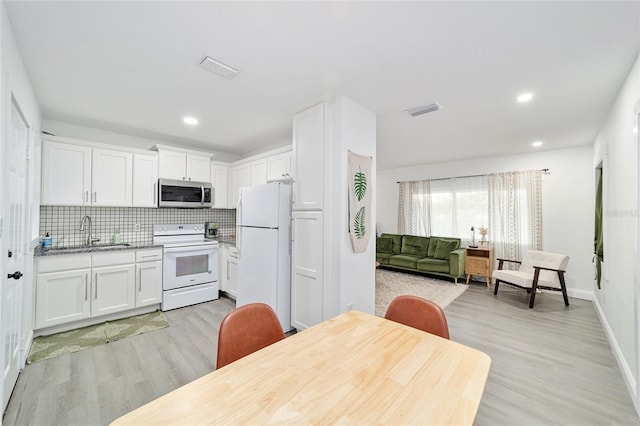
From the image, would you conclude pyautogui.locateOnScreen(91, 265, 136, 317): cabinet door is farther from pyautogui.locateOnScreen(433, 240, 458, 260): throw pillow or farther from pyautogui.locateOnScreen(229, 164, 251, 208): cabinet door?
pyautogui.locateOnScreen(433, 240, 458, 260): throw pillow

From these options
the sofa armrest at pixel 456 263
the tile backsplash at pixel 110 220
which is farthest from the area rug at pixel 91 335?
the sofa armrest at pixel 456 263

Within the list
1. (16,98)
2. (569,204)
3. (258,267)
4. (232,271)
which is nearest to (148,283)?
(232,271)

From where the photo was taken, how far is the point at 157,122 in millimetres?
3352

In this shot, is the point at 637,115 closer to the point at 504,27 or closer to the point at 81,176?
the point at 504,27

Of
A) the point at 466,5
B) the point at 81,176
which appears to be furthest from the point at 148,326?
the point at 466,5

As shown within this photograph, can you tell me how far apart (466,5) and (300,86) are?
136 cm

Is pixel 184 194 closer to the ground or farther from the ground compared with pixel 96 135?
closer to the ground

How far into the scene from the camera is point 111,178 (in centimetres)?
350

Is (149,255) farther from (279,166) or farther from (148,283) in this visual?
(279,166)

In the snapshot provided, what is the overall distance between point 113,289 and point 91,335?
1.77 feet

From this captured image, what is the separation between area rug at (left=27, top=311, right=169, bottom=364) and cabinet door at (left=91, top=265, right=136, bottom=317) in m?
0.18

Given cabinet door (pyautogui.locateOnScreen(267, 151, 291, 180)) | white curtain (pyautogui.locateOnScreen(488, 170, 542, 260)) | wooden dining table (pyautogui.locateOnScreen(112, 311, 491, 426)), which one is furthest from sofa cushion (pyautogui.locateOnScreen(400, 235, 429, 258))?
wooden dining table (pyautogui.locateOnScreen(112, 311, 491, 426))

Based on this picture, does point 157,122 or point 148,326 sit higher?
point 157,122

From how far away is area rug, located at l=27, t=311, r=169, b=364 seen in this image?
2.54 meters
